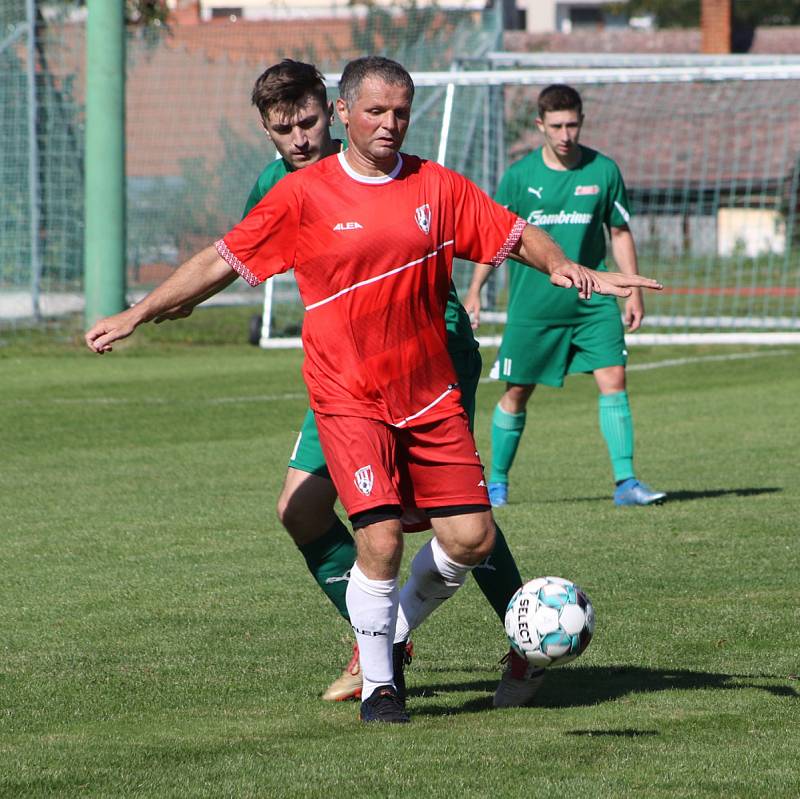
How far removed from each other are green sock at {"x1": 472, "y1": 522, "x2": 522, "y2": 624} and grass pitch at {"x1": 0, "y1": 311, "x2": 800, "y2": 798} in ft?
1.02

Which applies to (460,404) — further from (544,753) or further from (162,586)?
(162,586)

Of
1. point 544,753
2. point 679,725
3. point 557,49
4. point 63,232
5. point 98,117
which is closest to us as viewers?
point 544,753

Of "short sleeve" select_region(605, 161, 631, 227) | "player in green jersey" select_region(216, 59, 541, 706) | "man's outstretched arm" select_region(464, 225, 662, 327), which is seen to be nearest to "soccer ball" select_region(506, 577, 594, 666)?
"player in green jersey" select_region(216, 59, 541, 706)

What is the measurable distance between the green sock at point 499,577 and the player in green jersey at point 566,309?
3760mm

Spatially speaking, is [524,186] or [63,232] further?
[63,232]

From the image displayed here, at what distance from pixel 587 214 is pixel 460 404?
14.8 feet

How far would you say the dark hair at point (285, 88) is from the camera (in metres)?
5.56

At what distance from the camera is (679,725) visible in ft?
15.4

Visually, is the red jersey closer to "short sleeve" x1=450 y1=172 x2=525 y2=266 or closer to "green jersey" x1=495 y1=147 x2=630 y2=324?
"short sleeve" x1=450 y1=172 x2=525 y2=266

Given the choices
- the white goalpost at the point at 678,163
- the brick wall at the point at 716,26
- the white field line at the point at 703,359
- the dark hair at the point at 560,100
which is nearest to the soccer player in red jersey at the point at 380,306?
the dark hair at the point at 560,100

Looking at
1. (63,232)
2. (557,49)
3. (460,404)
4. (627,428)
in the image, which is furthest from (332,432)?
(557,49)

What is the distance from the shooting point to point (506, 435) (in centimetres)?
942

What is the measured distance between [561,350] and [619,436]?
1.98 feet

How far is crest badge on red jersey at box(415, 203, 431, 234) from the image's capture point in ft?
16.0
